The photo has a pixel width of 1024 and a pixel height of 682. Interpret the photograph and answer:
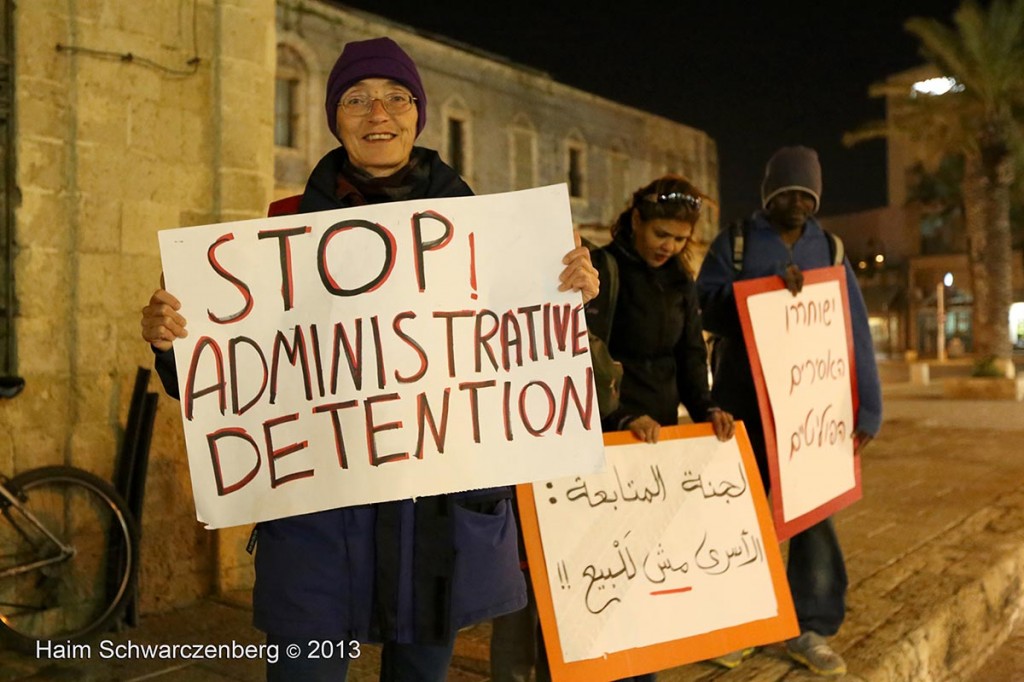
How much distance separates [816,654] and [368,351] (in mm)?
2375

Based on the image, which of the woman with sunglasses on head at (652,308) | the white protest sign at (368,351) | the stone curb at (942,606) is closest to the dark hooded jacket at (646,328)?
the woman with sunglasses on head at (652,308)

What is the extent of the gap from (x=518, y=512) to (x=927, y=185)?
1807 inches

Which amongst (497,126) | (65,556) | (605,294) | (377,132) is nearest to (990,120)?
(497,126)

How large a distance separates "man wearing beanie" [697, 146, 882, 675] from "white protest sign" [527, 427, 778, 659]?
0.48 meters

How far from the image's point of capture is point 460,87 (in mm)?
23906

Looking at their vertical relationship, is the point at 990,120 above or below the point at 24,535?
above

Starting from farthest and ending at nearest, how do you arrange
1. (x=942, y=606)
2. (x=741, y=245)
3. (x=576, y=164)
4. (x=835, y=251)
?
(x=576, y=164), (x=942, y=606), (x=835, y=251), (x=741, y=245)

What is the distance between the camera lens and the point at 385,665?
2102 mm

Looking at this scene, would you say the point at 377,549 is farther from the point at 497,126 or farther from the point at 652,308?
the point at 497,126

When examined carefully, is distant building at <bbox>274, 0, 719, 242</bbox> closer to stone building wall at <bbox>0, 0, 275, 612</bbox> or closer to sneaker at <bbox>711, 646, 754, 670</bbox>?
stone building wall at <bbox>0, 0, 275, 612</bbox>

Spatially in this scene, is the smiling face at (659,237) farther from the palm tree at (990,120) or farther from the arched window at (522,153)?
the arched window at (522,153)

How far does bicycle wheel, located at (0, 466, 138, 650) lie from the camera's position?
3818mm

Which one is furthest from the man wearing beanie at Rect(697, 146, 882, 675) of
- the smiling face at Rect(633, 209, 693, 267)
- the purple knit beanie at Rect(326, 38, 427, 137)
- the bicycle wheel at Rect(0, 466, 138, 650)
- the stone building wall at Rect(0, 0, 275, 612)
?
the bicycle wheel at Rect(0, 466, 138, 650)

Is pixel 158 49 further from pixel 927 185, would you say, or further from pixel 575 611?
pixel 927 185
